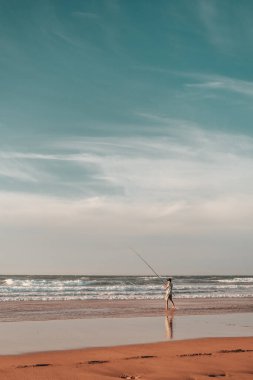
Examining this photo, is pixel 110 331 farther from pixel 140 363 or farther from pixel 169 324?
pixel 140 363

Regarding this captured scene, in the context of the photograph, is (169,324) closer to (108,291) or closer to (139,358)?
(139,358)

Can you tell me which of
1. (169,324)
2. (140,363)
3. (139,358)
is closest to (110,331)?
(169,324)

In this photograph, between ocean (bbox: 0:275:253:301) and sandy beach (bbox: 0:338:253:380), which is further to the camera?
ocean (bbox: 0:275:253:301)

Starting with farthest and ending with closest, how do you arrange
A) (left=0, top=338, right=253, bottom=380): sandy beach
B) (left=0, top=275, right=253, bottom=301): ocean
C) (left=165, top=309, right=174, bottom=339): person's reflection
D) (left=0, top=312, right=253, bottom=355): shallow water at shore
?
1. (left=0, top=275, right=253, bottom=301): ocean
2. (left=165, top=309, right=174, bottom=339): person's reflection
3. (left=0, top=312, right=253, bottom=355): shallow water at shore
4. (left=0, top=338, right=253, bottom=380): sandy beach

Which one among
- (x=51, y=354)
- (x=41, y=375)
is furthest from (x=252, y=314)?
(x=41, y=375)

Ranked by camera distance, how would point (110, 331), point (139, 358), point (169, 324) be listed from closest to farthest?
point (139, 358), point (110, 331), point (169, 324)

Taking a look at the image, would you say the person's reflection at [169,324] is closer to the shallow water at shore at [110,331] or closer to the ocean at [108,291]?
the shallow water at shore at [110,331]

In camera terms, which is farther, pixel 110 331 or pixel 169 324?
pixel 169 324

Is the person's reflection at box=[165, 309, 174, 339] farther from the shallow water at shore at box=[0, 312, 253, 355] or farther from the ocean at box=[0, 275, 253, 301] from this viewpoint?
the ocean at box=[0, 275, 253, 301]

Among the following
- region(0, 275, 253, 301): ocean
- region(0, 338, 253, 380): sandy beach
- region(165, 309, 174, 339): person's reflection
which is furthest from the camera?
region(0, 275, 253, 301): ocean

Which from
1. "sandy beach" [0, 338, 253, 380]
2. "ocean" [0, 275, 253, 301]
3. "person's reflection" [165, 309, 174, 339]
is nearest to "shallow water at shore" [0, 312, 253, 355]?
"person's reflection" [165, 309, 174, 339]

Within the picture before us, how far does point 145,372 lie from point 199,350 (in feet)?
8.62

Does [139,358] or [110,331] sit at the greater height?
[110,331]

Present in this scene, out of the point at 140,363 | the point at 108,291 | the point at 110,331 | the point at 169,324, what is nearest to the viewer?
the point at 140,363
